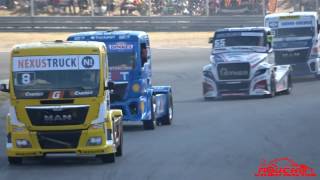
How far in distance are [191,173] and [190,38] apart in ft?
126

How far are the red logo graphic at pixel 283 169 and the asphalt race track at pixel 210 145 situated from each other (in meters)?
0.16

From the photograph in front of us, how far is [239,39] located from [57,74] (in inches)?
683

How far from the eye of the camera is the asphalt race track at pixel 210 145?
15.7 metres

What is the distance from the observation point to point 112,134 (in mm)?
17297

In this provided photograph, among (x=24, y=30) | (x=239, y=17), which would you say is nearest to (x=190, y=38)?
(x=239, y=17)

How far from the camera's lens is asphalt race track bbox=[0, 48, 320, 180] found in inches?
619

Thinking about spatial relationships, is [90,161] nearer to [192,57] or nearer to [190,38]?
[192,57]

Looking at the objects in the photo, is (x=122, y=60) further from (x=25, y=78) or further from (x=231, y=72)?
(x=231, y=72)

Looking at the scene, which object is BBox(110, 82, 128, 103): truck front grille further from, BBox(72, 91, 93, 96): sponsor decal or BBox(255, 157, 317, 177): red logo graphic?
BBox(255, 157, 317, 177): red logo graphic

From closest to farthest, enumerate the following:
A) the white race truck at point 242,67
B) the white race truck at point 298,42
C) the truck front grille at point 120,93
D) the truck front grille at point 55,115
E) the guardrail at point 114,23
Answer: the truck front grille at point 55,115, the truck front grille at point 120,93, the white race truck at point 242,67, the white race truck at point 298,42, the guardrail at point 114,23

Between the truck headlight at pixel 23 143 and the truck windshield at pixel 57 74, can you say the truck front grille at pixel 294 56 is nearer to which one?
the truck windshield at pixel 57 74

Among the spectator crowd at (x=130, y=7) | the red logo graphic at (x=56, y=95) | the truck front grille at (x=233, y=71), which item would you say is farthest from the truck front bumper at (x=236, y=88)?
the spectator crowd at (x=130, y=7)

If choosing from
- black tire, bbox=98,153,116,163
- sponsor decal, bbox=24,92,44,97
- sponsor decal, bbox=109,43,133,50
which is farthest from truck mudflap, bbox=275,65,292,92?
sponsor decal, bbox=24,92,44,97

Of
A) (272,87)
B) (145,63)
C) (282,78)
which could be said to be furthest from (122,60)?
(282,78)
